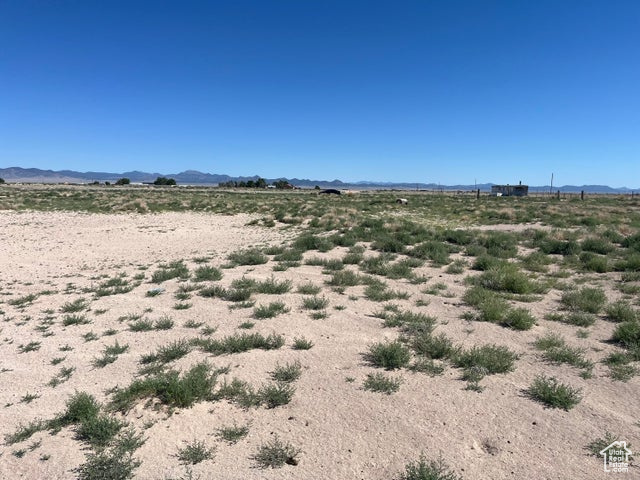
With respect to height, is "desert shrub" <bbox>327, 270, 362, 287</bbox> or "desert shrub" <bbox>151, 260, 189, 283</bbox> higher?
"desert shrub" <bbox>327, 270, 362, 287</bbox>

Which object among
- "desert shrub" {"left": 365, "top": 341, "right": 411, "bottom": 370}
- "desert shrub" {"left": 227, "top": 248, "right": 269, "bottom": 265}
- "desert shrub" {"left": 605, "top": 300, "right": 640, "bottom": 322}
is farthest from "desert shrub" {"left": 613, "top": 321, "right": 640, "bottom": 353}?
"desert shrub" {"left": 227, "top": 248, "right": 269, "bottom": 265}

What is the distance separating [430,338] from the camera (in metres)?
6.34

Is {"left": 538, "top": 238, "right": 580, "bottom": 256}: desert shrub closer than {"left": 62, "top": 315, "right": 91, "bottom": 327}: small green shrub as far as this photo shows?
No

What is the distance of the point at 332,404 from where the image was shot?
4746 millimetres

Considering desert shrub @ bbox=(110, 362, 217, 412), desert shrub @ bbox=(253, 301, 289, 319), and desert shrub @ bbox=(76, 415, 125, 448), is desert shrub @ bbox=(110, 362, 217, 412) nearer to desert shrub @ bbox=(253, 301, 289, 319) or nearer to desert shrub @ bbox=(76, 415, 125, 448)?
desert shrub @ bbox=(76, 415, 125, 448)

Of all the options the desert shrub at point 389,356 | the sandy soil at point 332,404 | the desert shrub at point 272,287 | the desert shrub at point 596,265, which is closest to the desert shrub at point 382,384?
the sandy soil at point 332,404

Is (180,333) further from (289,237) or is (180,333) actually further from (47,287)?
(289,237)

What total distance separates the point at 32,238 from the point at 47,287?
9.72m

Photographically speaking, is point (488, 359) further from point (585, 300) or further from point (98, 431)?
point (98, 431)

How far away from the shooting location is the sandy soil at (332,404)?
379 cm
